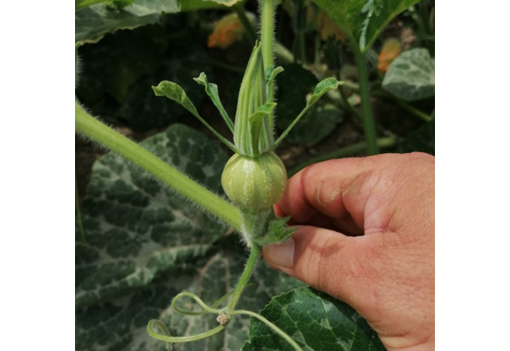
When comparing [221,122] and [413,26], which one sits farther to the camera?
[413,26]

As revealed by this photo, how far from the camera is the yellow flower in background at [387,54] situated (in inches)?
91.4

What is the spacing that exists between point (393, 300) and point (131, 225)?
955 mm

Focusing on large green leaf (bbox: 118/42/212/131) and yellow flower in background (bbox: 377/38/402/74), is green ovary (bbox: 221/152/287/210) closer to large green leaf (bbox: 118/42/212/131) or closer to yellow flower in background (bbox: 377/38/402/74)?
large green leaf (bbox: 118/42/212/131)

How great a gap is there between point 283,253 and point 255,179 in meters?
0.36

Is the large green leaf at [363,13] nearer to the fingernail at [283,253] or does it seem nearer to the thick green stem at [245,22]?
the thick green stem at [245,22]

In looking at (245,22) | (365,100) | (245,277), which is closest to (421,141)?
(365,100)

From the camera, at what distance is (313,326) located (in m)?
1.47

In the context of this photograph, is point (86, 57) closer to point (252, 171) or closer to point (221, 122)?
point (221, 122)

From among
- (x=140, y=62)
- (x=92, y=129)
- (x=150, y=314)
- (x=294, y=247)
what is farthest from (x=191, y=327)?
(x=140, y=62)

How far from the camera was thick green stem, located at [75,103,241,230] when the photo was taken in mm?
1488

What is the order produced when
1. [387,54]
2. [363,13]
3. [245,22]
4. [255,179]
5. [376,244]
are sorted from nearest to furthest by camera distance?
[255,179]
[376,244]
[363,13]
[245,22]
[387,54]

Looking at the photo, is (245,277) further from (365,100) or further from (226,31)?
(226,31)

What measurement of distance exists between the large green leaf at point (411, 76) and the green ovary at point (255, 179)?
103 centimetres

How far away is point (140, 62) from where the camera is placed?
88.8 inches
